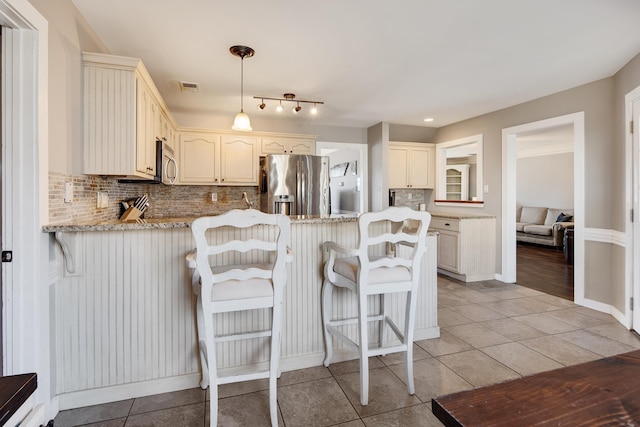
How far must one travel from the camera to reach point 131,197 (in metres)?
3.64

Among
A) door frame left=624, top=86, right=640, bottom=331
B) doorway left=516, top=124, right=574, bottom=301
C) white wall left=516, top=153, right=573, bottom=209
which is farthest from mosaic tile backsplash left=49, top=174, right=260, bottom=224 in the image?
white wall left=516, top=153, right=573, bottom=209

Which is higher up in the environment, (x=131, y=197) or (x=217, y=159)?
(x=217, y=159)

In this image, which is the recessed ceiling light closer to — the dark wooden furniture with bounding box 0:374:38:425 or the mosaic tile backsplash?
the mosaic tile backsplash

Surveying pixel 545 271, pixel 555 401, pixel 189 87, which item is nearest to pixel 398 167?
pixel 545 271

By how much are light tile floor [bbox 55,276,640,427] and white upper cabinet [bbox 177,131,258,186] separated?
2.99 m

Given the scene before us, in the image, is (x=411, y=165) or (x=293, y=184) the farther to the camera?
(x=411, y=165)

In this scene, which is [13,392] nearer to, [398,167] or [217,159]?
Result: [217,159]

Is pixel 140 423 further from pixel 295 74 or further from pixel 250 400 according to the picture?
pixel 295 74

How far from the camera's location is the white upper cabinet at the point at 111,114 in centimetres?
208

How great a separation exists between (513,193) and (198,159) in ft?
14.2

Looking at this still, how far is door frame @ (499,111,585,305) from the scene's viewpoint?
3.36 metres

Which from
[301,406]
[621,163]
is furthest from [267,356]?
[621,163]

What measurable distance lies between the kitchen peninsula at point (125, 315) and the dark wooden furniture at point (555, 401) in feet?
5.14

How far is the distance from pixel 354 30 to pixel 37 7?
185 cm
